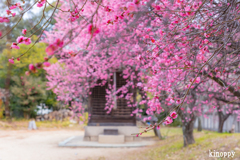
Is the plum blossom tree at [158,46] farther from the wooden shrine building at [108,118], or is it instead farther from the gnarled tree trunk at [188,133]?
the wooden shrine building at [108,118]

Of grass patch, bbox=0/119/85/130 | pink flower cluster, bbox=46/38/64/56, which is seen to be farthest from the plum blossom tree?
grass patch, bbox=0/119/85/130

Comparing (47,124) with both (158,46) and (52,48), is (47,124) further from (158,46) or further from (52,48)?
(52,48)

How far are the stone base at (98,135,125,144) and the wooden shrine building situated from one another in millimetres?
206

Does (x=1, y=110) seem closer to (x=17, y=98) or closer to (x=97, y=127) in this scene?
(x=17, y=98)

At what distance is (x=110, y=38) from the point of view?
476 centimetres

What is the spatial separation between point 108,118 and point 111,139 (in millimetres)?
1007

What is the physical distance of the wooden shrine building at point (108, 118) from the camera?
26.1 feet

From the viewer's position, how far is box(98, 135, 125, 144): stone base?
291 inches

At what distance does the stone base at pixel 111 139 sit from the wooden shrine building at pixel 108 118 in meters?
0.21

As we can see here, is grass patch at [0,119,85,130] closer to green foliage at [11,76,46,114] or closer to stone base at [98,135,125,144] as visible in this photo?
green foliage at [11,76,46,114]

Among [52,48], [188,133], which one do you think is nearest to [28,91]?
[188,133]

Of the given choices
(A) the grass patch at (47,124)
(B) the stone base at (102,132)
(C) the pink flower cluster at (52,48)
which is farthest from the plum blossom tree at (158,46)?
(A) the grass patch at (47,124)

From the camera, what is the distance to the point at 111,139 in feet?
24.4

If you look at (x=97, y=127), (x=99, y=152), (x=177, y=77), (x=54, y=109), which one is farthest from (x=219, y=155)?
(x=54, y=109)
